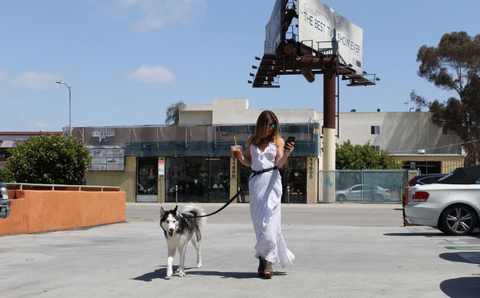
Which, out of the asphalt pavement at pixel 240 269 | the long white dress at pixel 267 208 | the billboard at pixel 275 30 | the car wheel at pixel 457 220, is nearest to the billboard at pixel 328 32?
the billboard at pixel 275 30

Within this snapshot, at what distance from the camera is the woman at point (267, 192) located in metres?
5.85

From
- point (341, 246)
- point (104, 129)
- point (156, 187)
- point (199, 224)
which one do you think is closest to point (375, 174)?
point (156, 187)

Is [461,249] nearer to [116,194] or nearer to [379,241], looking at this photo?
[379,241]

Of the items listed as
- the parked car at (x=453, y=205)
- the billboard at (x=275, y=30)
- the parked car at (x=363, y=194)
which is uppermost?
the billboard at (x=275, y=30)

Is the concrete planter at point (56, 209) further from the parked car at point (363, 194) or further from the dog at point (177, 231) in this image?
the parked car at point (363, 194)

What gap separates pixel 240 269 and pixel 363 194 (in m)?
28.7

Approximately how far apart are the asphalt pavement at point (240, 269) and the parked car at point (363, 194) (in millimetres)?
23638

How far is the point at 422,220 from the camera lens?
434 inches

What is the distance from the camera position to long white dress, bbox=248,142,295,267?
5.84 m

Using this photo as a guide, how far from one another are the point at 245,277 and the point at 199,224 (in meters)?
1.15

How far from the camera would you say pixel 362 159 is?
4950 centimetres

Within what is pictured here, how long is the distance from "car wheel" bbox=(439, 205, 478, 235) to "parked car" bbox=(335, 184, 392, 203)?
76.6 feet

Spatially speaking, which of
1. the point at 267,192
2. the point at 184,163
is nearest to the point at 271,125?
the point at 267,192

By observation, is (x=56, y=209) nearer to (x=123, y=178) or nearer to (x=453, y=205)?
(x=453, y=205)
